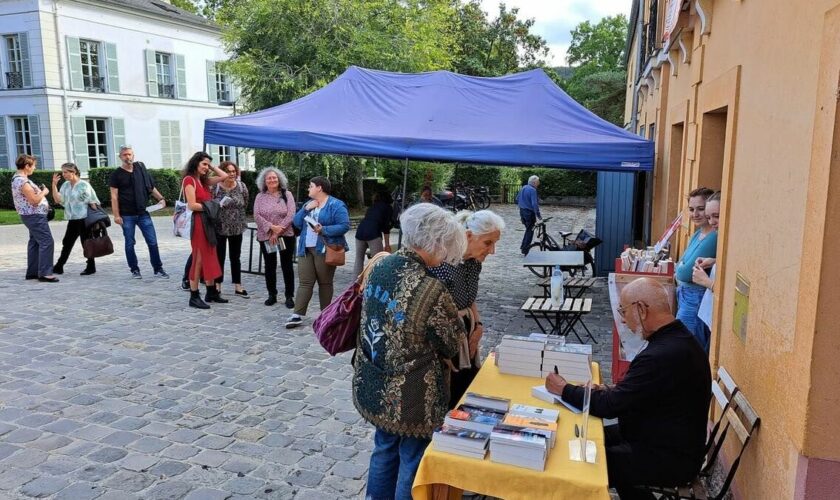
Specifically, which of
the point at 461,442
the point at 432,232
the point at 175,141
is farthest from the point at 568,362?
the point at 175,141

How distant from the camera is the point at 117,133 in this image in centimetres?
2333

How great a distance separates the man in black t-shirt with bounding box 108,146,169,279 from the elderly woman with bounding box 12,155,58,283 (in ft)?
2.95

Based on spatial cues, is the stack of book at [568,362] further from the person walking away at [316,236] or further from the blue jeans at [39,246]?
the blue jeans at [39,246]

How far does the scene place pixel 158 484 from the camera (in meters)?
3.43

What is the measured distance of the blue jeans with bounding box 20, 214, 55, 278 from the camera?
8445 millimetres

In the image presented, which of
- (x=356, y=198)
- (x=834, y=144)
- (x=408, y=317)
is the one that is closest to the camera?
(x=834, y=144)

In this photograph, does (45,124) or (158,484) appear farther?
(45,124)

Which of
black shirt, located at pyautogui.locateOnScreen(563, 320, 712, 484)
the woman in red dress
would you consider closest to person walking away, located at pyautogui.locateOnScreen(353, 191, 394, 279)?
the woman in red dress

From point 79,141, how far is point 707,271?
2331 centimetres

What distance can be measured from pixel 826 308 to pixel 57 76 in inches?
974

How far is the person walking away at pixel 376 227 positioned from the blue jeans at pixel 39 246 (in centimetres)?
435

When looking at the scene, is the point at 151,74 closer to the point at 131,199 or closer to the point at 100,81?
the point at 100,81

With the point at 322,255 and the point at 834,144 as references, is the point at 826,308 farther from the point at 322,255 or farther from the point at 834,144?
the point at 322,255

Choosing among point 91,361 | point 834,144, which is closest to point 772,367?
point 834,144
